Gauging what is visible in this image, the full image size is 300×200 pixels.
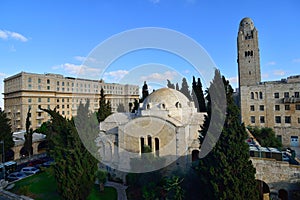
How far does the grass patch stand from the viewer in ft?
51.0

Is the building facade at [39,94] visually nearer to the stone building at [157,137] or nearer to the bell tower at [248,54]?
the stone building at [157,137]

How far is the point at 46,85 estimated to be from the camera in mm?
44750

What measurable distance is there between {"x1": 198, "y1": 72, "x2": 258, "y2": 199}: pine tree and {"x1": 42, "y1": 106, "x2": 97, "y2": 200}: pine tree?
844 cm

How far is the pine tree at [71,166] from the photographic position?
520 inches

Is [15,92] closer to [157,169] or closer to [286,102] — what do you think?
[157,169]

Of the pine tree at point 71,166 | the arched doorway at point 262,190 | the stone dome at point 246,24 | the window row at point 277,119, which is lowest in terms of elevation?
the arched doorway at point 262,190

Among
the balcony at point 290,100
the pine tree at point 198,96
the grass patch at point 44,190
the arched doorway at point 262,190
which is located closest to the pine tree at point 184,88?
the pine tree at point 198,96

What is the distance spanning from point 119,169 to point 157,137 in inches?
203

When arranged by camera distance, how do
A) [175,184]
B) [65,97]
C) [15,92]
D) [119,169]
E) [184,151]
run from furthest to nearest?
1. [65,97]
2. [15,92]
3. [119,169]
4. [184,151]
5. [175,184]

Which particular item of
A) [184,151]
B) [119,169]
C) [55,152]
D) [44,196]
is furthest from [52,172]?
[184,151]

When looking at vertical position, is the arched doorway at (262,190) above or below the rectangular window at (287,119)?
below

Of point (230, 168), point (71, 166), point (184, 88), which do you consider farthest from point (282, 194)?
point (184, 88)

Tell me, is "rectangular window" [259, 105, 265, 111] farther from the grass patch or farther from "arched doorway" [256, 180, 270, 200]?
the grass patch

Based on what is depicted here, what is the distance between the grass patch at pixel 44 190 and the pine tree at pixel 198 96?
1974 cm
